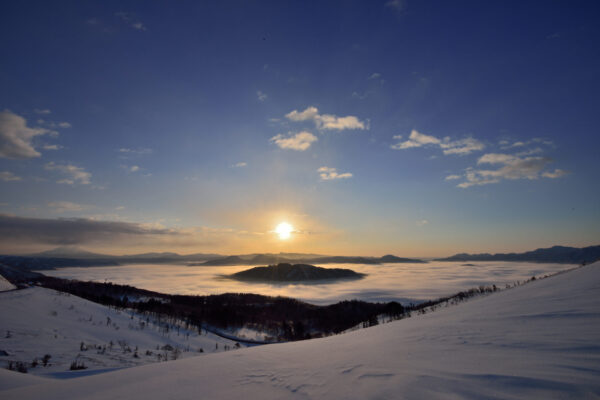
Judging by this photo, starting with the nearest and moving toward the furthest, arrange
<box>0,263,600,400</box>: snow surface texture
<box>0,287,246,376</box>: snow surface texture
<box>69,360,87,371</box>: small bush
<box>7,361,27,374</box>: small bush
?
<box>0,263,600,400</box>: snow surface texture < <box>7,361,27,374</box>: small bush < <box>69,360,87,371</box>: small bush < <box>0,287,246,376</box>: snow surface texture

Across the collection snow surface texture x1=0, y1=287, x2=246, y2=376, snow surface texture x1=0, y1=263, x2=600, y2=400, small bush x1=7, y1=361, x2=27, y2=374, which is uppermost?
snow surface texture x1=0, y1=263, x2=600, y2=400

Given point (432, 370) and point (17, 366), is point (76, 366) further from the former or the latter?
point (432, 370)

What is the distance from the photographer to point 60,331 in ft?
57.4

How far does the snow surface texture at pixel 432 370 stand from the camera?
2.95 m

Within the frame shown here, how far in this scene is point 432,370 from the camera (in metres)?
3.76

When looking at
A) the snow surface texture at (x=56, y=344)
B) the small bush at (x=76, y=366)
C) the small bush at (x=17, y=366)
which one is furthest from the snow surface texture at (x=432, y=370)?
the small bush at (x=76, y=366)

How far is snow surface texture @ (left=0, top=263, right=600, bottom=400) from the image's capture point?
2.95 metres

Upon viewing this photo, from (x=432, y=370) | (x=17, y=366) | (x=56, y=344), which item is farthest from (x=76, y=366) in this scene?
(x=432, y=370)

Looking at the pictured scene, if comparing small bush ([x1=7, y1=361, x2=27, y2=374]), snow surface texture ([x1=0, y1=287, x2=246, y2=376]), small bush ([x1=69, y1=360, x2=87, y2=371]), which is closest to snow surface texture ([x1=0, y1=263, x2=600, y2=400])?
snow surface texture ([x1=0, y1=287, x2=246, y2=376])

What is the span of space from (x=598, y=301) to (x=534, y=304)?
1548 mm

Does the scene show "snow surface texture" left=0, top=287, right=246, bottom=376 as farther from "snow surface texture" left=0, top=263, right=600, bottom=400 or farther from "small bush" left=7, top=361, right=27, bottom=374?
"snow surface texture" left=0, top=263, right=600, bottom=400

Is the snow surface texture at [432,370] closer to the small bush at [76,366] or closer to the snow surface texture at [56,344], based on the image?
the snow surface texture at [56,344]

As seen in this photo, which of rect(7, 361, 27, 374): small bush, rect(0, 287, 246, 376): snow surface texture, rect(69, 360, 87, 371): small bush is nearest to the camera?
rect(7, 361, 27, 374): small bush

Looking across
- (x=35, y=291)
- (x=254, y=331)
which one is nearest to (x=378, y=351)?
(x=35, y=291)
